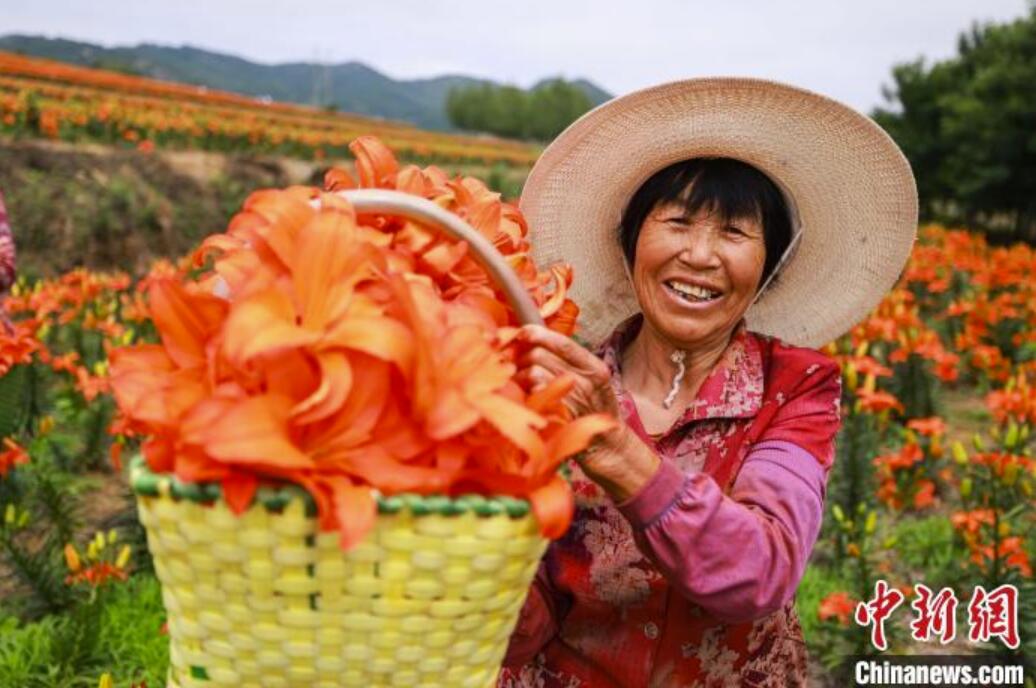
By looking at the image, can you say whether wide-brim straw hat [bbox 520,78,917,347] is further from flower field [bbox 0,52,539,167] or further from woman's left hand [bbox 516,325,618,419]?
flower field [bbox 0,52,539,167]

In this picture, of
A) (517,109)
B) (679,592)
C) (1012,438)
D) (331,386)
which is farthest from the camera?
(517,109)

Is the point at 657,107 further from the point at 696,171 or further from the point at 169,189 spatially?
the point at 169,189

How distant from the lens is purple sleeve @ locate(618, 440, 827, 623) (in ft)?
3.86

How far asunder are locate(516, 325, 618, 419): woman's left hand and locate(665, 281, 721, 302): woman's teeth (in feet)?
1.71

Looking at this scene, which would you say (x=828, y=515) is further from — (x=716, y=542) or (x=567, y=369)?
(x=567, y=369)

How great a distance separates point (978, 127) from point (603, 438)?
83.6ft

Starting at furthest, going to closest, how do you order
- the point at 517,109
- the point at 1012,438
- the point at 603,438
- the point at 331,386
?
the point at 517,109 → the point at 1012,438 → the point at 603,438 → the point at 331,386

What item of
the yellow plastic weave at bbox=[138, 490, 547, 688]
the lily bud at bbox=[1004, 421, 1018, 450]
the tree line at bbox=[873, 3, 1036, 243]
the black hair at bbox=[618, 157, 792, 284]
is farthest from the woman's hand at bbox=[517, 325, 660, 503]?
the tree line at bbox=[873, 3, 1036, 243]

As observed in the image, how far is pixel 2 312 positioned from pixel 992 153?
77.8 ft

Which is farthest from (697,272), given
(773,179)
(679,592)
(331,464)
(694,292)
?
(331,464)

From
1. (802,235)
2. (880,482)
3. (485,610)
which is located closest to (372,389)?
(485,610)

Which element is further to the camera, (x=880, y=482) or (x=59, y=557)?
(x=880, y=482)

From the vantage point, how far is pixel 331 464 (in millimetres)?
835

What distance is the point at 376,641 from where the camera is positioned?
89 cm
